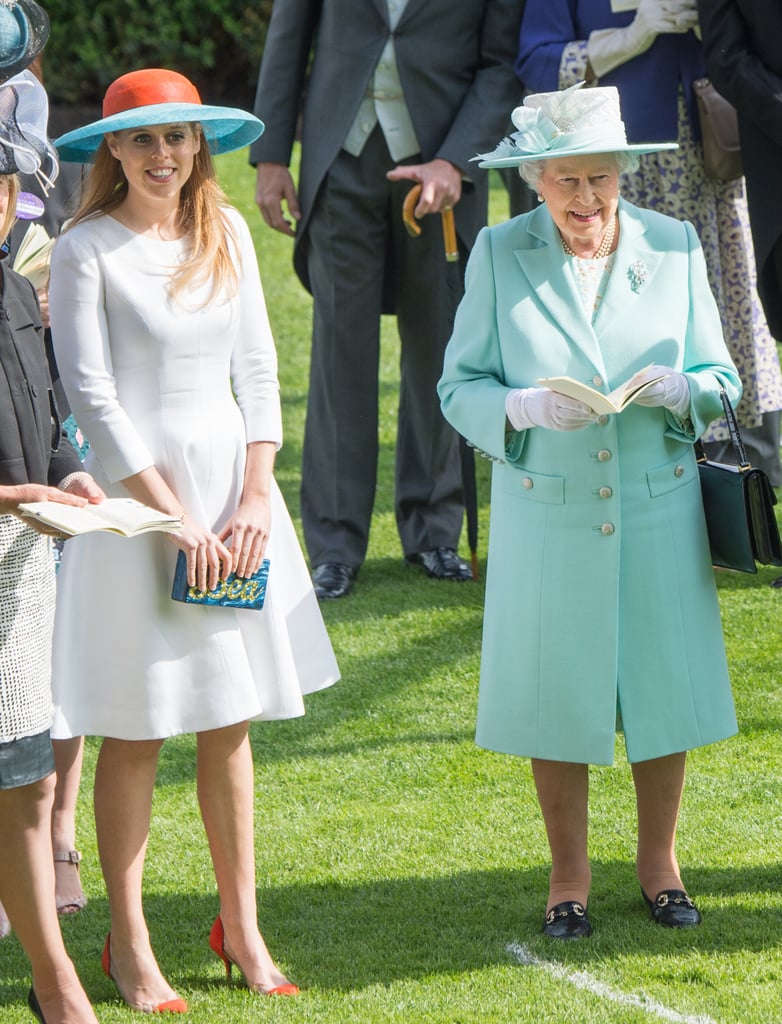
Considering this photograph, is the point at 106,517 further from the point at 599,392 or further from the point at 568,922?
the point at 568,922

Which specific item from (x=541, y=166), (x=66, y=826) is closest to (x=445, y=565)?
(x=66, y=826)

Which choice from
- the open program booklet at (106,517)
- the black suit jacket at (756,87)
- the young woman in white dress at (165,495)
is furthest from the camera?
the black suit jacket at (756,87)

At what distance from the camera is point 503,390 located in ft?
11.6

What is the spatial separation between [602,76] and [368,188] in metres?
0.94

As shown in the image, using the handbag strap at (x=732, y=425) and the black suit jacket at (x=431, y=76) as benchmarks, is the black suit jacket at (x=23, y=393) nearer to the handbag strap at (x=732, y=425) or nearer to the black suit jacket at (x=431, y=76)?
the handbag strap at (x=732, y=425)

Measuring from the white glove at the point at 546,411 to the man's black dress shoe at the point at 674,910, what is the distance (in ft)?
3.62

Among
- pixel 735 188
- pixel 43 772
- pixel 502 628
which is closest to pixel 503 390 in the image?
pixel 502 628

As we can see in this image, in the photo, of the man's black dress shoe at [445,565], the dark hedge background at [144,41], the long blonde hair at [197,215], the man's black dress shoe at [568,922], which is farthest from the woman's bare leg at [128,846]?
the dark hedge background at [144,41]

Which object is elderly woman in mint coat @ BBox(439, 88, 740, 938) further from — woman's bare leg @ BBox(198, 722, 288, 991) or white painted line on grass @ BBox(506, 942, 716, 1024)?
woman's bare leg @ BBox(198, 722, 288, 991)

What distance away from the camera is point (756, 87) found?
5117 mm

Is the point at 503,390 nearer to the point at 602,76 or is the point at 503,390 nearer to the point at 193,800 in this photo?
the point at 193,800

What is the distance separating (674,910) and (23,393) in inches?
72.8

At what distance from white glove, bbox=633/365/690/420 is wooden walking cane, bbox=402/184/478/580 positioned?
250cm

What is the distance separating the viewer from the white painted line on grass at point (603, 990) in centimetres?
330
